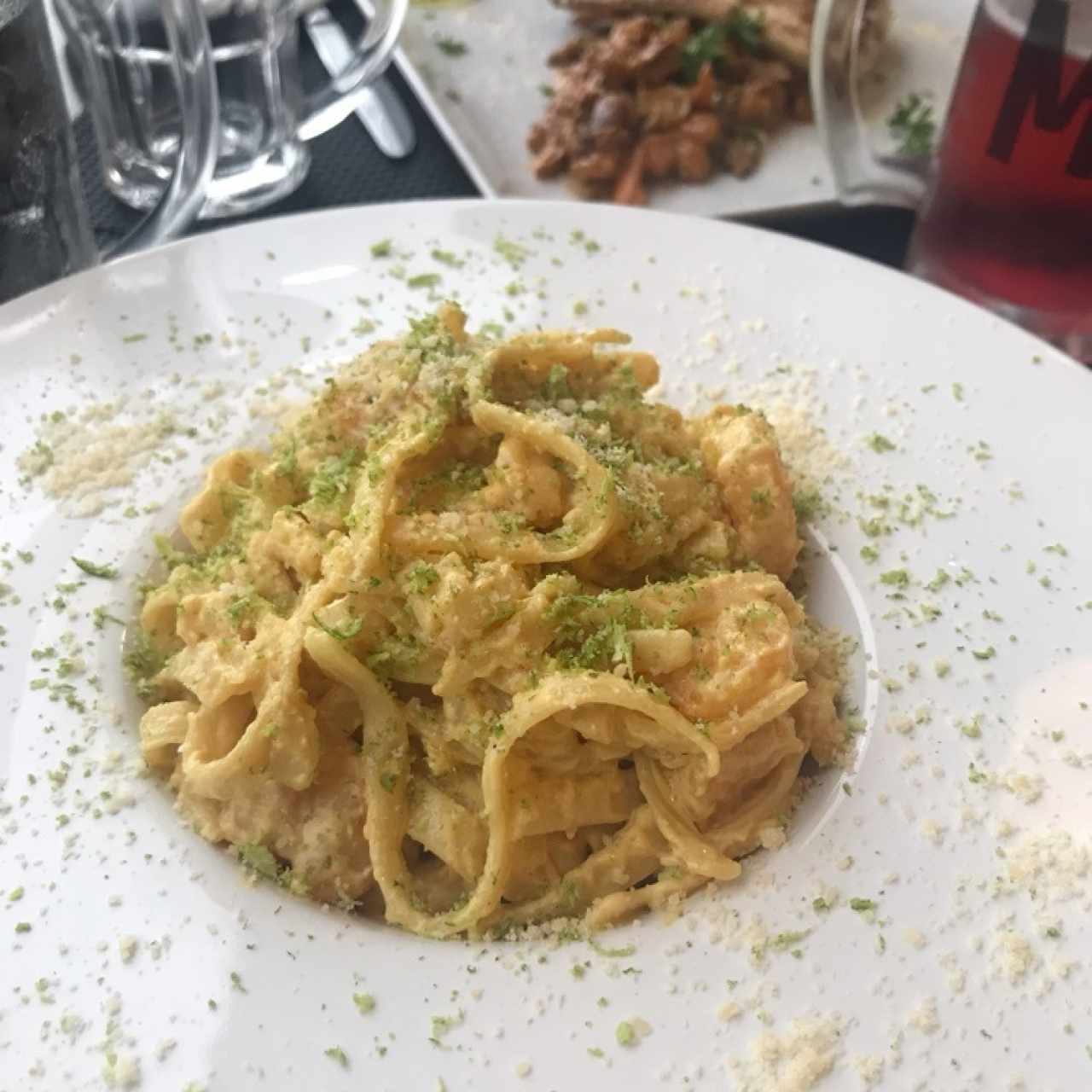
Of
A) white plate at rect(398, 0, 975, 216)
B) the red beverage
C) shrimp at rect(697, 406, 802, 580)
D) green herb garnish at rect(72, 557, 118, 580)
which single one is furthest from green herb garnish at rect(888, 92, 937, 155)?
green herb garnish at rect(72, 557, 118, 580)

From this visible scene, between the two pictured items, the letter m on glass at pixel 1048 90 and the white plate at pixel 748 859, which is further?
the letter m on glass at pixel 1048 90

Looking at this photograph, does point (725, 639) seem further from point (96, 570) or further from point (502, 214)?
point (502, 214)

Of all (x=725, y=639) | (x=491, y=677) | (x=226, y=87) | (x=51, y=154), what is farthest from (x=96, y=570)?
(x=226, y=87)

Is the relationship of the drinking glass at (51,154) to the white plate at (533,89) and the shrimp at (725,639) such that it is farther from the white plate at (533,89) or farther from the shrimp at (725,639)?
the shrimp at (725,639)

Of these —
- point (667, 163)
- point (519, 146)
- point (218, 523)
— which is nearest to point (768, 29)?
point (667, 163)

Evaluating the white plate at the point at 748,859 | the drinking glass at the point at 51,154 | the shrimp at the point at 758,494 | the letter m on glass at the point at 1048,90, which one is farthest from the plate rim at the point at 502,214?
the shrimp at the point at 758,494

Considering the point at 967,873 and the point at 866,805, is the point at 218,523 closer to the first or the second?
the point at 866,805
